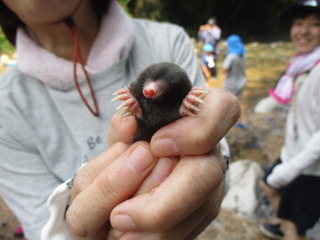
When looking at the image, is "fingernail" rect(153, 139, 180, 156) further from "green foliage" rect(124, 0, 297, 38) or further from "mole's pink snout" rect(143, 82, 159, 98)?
"green foliage" rect(124, 0, 297, 38)

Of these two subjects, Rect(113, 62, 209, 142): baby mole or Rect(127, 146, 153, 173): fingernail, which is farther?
Rect(113, 62, 209, 142): baby mole

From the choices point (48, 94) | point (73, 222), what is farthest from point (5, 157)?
point (73, 222)

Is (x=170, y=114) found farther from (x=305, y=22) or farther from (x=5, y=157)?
(x=305, y=22)

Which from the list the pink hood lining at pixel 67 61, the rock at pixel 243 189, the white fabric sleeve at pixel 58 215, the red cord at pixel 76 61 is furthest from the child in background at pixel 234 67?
the white fabric sleeve at pixel 58 215

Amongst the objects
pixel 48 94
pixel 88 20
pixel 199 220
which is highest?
pixel 88 20

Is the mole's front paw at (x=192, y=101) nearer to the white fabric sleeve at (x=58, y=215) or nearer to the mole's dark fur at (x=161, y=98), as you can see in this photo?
the mole's dark fur at (x=161, y=98)

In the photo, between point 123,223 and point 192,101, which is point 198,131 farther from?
point 123,223

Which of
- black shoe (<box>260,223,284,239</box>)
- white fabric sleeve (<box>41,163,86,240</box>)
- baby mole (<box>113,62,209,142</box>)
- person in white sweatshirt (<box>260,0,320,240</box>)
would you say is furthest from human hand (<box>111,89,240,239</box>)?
black shoe (<box>260,223,284,239</box>)
